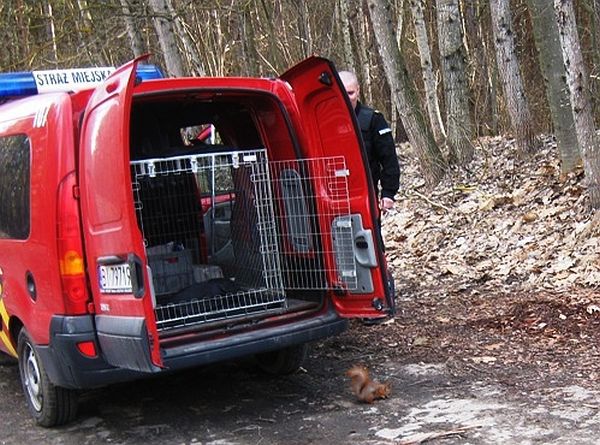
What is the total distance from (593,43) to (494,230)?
9051 millimetres

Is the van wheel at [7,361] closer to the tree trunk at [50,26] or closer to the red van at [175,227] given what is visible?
the red van at [175,227]

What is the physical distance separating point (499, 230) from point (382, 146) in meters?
2.84

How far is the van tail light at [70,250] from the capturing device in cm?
450

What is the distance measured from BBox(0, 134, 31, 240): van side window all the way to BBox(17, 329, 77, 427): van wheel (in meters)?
0.70

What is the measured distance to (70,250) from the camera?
4.51 meters

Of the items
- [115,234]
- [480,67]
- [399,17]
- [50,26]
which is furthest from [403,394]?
[399,17]

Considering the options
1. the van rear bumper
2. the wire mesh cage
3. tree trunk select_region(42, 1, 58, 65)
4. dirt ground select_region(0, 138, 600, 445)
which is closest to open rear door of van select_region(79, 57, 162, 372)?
the van rear bumper

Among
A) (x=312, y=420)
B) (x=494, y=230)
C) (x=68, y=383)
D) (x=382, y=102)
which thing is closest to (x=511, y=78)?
(x=494, y=230)

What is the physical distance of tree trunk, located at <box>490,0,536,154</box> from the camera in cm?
1070

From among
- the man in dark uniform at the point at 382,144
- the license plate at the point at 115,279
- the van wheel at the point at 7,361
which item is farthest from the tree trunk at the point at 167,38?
the license plate at the point at 115,279

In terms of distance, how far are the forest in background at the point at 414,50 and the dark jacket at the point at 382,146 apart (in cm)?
224

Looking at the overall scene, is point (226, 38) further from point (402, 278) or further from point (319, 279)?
point (319, 279)

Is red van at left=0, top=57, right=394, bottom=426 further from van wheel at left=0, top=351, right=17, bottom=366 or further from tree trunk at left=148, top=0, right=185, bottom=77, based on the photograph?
tree trunk at left=148, top=0, right=185, bottom=77

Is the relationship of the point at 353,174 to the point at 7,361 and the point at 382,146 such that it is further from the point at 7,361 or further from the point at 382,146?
the point at 7,361
